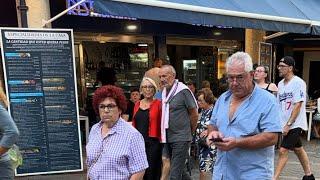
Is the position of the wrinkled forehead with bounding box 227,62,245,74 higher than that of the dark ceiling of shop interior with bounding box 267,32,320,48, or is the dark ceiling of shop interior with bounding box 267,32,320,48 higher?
the dark ceiling of shop interior with bounding box 267,32,320,48

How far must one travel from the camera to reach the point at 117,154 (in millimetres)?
2701

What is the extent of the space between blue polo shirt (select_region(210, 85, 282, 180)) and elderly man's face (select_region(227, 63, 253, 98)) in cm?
7

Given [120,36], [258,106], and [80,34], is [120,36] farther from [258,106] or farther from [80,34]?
[258,106]

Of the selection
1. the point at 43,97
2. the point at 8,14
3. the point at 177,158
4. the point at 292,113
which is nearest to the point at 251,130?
the point at 177,158

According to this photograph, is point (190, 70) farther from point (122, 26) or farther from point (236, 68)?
point (236, 68)

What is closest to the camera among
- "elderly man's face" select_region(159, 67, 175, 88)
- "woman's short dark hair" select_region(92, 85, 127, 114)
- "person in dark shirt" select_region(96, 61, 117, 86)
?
"woman's short dark hair" select_region(92, 85, 127, 114)

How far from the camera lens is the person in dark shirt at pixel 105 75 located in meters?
8.55

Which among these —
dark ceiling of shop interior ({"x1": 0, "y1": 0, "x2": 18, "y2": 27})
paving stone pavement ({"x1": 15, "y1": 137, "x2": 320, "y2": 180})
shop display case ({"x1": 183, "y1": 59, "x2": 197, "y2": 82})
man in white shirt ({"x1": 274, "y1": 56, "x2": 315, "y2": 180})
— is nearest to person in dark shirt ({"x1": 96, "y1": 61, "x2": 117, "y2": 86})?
shop display case ({"x1": 183, "y1": 59, "x2": 197, "y2": 82})

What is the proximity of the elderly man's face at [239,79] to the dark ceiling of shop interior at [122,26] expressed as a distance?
175 inches

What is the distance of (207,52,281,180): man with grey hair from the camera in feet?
8.80

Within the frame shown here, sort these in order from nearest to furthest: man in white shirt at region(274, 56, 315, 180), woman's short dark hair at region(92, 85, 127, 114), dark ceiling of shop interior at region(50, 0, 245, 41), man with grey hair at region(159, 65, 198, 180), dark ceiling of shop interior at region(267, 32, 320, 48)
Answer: woman's short dark hair at region(92, 85, 127, 114) → man with grey hair at region(159, 65, 198, 180) → man in white shirt at region(274, 56, 315, 180) → dark ceiling of shop interior at region(50, 0, 245, 41) → dark ceiling of shop interior at region(267, 32, 320, 48)

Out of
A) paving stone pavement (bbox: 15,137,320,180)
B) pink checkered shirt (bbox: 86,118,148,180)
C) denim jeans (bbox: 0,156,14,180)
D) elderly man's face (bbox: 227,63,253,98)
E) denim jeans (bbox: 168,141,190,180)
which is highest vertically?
elderly man's face (bbox: 227,63,253,98)

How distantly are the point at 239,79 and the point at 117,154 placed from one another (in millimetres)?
993

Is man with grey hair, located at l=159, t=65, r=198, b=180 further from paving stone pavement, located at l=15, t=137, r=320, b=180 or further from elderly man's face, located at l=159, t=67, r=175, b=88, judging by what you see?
paving stone pavement, located at l=15, t=137, r=320, b=180
